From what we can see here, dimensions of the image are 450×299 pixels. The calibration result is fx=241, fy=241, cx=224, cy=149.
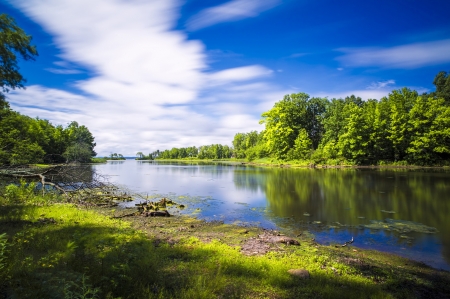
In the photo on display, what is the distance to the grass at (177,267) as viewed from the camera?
4.42 m

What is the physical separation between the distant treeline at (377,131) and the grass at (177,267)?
51.2 m

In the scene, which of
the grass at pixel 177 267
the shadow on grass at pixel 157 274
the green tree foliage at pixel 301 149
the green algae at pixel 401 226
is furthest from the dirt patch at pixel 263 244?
the green tree foliage at pixel 301 149

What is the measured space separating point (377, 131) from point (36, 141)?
6535 centimetres

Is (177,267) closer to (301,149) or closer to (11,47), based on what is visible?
(11,47)

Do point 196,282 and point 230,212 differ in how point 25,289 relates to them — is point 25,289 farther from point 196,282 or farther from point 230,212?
point 230,212

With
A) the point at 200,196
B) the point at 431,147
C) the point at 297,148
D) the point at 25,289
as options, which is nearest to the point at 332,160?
the point at 297,148

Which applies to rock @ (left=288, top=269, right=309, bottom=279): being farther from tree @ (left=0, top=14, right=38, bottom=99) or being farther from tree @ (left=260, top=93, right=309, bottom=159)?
tree @ (left=260, top=93, right=309, bottom=159)

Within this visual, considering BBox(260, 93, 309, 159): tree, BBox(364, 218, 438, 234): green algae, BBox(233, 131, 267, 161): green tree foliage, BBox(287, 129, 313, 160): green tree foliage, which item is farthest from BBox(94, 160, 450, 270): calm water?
BBox(233, 131, 267, 161): green tree foliage

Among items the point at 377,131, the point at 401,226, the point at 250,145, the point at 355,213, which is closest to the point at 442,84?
the point at 377,131

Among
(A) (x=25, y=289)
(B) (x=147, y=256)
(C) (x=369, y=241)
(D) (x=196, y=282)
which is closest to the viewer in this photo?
(A) (x=25, y=289)

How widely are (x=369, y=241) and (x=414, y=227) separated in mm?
3719

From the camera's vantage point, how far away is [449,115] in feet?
152

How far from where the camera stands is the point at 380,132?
53.2 m

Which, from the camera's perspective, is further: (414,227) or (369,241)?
(414,227)
